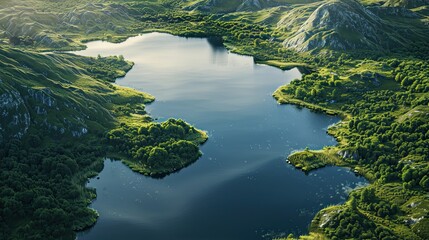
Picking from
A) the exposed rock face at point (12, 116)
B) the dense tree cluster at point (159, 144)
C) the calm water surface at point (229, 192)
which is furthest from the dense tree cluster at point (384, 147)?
the exposed rock face at point (12, 116)

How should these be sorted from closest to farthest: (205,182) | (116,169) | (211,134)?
(205,182) < (116,169) < (211,134)

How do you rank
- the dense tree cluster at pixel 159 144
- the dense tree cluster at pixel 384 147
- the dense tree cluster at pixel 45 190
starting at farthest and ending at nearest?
the dense tree cluster at pixel 159 144, the dense tree cluster at pixel 384 147, the dense tree cluster at pixel 45 190

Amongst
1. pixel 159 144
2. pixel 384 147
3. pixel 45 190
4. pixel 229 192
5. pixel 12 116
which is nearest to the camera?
pixel 45 190

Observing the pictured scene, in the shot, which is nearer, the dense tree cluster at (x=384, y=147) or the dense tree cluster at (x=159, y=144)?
the dense tree cluster at (x=384, y=147)

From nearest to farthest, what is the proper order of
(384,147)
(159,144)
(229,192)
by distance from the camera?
(229,192)
(384,147)
(159,144)

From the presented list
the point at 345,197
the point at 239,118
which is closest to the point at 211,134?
the point at 239,118

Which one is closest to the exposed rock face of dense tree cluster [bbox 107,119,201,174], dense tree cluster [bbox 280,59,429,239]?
dense tree cluster [bbox 107,119,201,174]

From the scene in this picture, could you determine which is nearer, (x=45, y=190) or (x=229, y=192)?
(x=45, y=190)

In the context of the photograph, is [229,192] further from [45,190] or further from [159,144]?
[45,190]

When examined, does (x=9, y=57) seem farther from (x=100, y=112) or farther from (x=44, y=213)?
(x=44, y=213)

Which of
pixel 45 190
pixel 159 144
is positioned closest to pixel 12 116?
pixel 45 190

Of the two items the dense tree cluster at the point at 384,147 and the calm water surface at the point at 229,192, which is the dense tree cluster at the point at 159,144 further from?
the dense tree cluster at the point at 384,147
